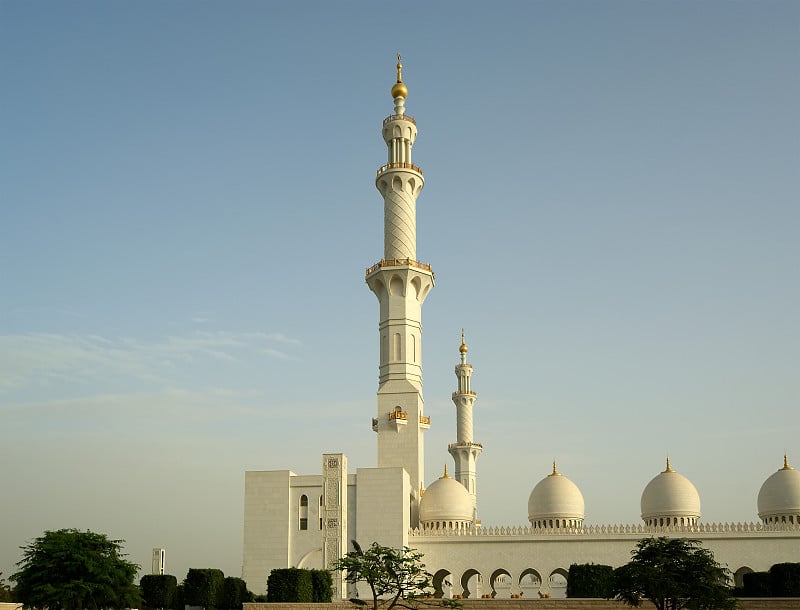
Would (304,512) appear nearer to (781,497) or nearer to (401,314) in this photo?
(401,314)

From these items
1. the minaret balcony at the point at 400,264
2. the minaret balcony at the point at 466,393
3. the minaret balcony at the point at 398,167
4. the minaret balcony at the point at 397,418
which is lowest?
the minaret balcony at the point at 397,418

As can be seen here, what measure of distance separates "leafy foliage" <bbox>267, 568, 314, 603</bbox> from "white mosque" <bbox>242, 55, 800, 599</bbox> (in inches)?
233

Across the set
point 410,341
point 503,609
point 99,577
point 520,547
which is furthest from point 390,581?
point 410,341

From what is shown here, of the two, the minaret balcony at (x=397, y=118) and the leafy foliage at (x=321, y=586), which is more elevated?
the minaret balcony at (x=397, y=118)

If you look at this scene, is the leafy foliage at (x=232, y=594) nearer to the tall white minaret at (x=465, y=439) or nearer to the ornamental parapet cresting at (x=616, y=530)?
the ornamental parapet cresting at (x=616, y=530)

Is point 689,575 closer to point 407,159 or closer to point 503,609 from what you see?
point 503,609

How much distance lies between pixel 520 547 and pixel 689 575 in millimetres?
18130

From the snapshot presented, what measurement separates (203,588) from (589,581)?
58.7 ft

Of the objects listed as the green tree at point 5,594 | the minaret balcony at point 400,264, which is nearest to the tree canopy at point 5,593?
the green tree at point 5,594

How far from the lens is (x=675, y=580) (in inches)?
1339

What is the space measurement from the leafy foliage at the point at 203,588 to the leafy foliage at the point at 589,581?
16.5 m

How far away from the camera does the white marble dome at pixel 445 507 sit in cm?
5334

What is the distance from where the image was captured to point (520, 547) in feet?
169

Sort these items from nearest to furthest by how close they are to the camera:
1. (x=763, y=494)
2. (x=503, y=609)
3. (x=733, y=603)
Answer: (x=733, y=603)
(x=503, y=609)
(x=763, y=494)
